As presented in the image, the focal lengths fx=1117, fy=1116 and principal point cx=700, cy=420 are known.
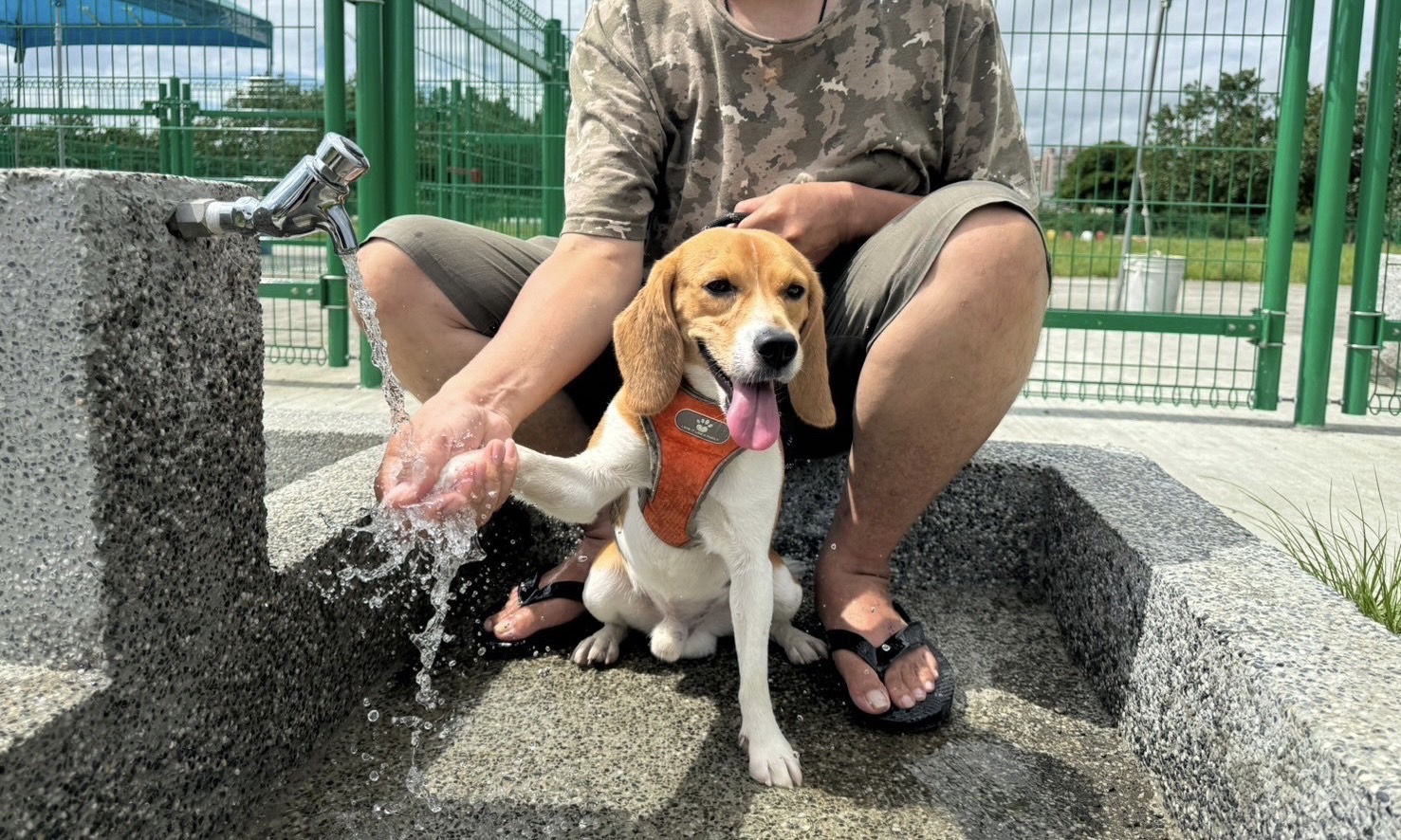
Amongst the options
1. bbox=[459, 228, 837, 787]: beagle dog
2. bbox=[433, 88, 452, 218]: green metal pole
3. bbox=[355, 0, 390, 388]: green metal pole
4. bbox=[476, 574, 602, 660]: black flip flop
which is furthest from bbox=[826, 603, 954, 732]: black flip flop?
bbox=[433, 88, 452, 218]: green metal pole

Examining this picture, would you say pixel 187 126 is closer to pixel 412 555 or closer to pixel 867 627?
pixel 412 555

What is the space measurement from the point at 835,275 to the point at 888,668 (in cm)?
87

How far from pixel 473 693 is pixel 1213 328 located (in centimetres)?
433

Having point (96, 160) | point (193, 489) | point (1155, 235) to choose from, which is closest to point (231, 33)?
point (96, 160)

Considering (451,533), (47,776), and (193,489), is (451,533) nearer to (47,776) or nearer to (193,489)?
(193,489)

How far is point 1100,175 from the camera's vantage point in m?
5.38

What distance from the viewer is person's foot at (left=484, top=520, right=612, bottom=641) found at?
2258mm

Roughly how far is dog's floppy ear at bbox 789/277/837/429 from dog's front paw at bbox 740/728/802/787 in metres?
0.57

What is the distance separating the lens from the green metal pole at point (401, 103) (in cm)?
505

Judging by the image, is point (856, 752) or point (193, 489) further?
point (856, 752)

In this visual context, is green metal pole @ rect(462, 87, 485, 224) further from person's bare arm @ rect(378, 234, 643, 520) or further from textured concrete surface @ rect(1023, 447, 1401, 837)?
textured concrete surface @ rect(1023, 447, 1401, 837)

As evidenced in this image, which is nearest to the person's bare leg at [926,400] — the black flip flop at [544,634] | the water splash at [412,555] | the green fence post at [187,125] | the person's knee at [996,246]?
the person's knee at [996,246]

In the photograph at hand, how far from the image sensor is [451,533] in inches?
65.2

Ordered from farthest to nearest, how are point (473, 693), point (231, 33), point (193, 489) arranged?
point (231, 33), point (473, 693), point (193, 489)
